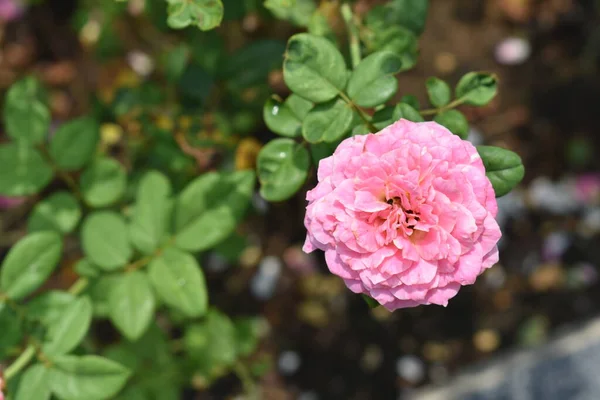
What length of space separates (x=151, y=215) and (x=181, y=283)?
0.16 meters

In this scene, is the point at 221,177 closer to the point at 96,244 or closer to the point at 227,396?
the point at 96,244

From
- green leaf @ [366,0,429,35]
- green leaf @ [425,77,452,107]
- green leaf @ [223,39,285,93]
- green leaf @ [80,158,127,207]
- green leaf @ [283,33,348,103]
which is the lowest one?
green leaf @ [80,158,127,207]

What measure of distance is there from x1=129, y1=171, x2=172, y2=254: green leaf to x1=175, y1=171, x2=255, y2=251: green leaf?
3cm

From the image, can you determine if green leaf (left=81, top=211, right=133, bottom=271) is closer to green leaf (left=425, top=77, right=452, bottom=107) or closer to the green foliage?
the green foliage

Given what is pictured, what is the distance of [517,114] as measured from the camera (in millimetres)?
1999

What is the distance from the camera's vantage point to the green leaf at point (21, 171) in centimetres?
129

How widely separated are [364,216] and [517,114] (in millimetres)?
1334

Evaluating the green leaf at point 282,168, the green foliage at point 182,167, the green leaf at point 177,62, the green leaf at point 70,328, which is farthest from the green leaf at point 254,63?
the green leaf at point 70,328

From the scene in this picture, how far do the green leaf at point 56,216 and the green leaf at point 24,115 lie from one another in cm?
14

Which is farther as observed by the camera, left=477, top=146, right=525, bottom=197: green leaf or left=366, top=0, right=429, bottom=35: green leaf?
left=366, top=0, right=429, bottom=35: green leaf

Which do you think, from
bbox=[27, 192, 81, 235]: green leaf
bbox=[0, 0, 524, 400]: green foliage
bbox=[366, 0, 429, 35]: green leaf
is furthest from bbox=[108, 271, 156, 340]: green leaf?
bbox=[366, 0, 429, 35]: green leaf

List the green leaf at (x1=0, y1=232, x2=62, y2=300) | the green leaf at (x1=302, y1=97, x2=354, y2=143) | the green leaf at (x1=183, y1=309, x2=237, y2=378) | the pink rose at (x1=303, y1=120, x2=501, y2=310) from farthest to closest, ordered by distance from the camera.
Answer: the green leaf at (x1=183, y1=309, x2=237, y2=378), the green leaf at (x1=0, y1=232, x2=62, y2=300), the green leaf at (x1=302, y1=97, x2=354, y2=143), the pink rose at (x1=303, y1=120, x2=501, y2=310)

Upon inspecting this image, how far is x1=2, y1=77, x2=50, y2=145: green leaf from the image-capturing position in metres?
1.32

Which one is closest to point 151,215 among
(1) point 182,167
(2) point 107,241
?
(2) point 107,241
